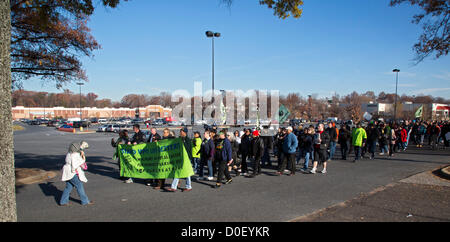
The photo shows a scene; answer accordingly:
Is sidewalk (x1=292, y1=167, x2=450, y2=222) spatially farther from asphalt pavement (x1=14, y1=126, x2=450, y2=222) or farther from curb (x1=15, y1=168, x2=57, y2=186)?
curb (x1=15, y1=168, x2=57, y2=186)

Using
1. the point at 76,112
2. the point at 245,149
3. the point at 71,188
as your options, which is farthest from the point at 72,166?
the point at 76,112

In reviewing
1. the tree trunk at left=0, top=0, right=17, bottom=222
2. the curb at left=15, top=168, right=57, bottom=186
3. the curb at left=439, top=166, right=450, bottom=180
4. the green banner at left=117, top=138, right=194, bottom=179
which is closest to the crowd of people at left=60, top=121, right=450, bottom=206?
the green banner at left=117, top=138, right=194, bottom=179

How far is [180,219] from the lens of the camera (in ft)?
18.8

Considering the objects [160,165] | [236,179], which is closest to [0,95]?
[160,165]

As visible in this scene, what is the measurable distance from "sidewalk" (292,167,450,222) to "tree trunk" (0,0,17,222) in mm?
4627

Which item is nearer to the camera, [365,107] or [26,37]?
[26,37]

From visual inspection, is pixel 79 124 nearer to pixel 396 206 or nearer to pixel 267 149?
pixel 267 149

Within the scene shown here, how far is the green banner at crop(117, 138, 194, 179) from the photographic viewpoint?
820 centimetres

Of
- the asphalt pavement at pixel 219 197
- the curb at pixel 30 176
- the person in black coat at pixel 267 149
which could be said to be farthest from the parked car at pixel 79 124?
the person in black coat at pixel 267 149

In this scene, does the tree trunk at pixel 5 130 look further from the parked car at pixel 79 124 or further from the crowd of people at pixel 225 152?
the parked car at pixel 79 124

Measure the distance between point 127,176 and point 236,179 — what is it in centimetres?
359

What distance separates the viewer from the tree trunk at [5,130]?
336 cm

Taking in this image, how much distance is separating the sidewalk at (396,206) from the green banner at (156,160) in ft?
12.3
